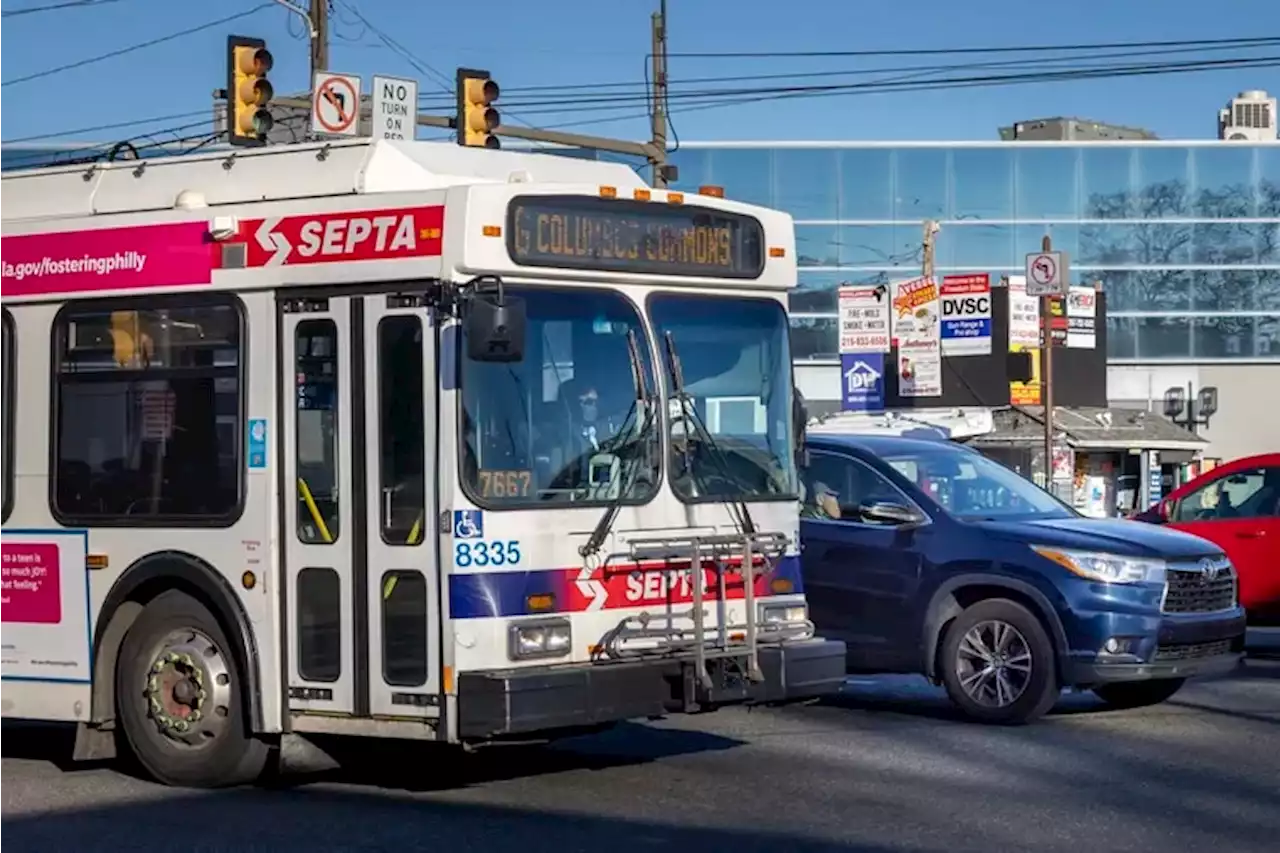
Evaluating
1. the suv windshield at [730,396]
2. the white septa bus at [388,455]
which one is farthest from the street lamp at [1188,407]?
the white septa bus at [388,455]

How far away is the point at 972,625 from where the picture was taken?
13.4m

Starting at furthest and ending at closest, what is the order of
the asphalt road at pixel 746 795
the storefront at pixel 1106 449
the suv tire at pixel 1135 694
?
1. the storefront at pixel 1106 449
2. the suv tire at pixel 1135 694
3. the asphalt road at pixel 746 795

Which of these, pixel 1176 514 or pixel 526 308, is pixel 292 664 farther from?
pixel 1176 514

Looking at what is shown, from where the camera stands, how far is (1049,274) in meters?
27.0

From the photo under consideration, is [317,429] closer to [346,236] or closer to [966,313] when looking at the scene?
[346,236]

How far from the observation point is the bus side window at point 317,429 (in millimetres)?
10203

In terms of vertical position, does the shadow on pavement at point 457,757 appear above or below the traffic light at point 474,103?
below

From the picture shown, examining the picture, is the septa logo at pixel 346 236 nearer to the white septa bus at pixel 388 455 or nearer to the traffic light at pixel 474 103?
the white septa bus at pixel 388 455

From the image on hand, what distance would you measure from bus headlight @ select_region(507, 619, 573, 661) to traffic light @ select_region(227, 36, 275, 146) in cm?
1137

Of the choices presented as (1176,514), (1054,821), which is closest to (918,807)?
(1054,821)

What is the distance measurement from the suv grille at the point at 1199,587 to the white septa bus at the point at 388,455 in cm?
326

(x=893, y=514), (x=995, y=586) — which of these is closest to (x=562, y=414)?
(x=893, y=514)

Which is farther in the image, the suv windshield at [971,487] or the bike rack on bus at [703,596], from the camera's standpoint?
the suv windshield at [971,487]

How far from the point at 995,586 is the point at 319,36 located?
16141 millimetres
